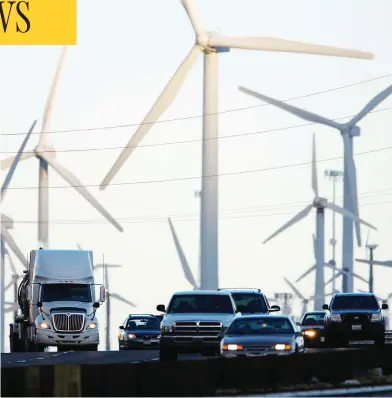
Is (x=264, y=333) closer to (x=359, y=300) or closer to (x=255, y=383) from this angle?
(x=255, y=383)

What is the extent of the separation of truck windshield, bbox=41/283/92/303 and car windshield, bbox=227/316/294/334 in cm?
1725

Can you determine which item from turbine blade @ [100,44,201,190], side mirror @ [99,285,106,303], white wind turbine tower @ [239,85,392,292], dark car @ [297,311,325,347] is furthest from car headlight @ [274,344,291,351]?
white wind turbine tower @ [239,85,392,292]

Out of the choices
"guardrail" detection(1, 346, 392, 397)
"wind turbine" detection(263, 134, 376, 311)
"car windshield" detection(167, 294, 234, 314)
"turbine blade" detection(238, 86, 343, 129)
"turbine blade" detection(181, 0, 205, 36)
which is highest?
"turbine blade" detection(181, 0, 205, 36)

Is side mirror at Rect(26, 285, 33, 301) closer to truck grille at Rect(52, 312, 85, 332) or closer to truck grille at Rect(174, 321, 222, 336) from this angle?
truck grille at Rect(52, 312, 85, 332)

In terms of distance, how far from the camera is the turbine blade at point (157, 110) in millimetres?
69062

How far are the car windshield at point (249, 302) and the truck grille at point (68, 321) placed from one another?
851cm

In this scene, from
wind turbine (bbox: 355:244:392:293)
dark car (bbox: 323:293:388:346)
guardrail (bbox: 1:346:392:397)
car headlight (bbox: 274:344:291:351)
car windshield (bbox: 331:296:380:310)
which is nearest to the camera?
guardrail (bbox: 1:346:392:397)

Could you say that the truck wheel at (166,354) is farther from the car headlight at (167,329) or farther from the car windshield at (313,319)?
the car windshield at (313,319)

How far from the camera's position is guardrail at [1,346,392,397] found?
32250mm

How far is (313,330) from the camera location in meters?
64.1

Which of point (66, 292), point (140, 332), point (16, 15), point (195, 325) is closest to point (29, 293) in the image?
point (66, 292)

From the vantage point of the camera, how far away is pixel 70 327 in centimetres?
6028

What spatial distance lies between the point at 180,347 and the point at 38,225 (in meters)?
34.1

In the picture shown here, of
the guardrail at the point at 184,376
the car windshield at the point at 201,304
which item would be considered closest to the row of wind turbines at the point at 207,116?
the car windshield at the point at 201,304
